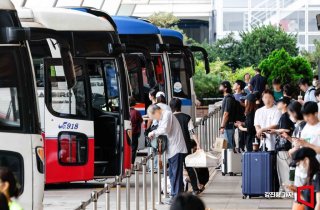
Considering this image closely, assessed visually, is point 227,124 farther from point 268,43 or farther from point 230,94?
point 268,43

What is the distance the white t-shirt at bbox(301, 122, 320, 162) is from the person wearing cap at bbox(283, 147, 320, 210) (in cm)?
103

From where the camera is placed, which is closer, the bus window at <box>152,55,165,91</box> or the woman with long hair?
the woman with long hair

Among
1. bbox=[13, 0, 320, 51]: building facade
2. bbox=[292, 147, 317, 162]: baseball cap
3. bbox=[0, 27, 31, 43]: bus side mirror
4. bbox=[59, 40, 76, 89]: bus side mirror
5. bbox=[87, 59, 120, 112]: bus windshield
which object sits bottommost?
bbox=[292, 147, 317, 162]: baseball cap

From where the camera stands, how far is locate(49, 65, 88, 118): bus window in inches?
845

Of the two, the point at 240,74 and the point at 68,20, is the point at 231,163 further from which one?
the point at 240,74

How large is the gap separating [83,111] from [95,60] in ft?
5.33

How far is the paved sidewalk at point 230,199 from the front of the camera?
20297 millimetres

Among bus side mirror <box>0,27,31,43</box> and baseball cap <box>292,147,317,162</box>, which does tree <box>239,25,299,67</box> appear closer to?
bus side mirror <box>0,27,31,43</box>

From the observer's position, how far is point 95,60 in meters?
23.2

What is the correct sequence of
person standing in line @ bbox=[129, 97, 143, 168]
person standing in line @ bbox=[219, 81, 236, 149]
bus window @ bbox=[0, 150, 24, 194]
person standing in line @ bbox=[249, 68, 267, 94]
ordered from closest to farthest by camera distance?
bus window @ bbox=[0, 150, 24, 194]
person standing in line @ bbox=[219, 81, 236, 149]
person standing in line @ bbox=[129, 97, 143, 168]
person standing in line @ bbox=[249, 68, 267, 94]

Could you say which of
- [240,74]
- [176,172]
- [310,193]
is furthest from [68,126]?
[240,74]

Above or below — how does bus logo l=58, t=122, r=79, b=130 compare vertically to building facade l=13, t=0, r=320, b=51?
below

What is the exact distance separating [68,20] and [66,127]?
75.1 inches

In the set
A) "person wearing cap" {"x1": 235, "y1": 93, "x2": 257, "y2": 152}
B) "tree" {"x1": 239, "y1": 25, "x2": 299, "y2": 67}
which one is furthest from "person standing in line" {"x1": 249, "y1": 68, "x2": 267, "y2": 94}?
"tree" {"x1": 239, "y1": 25, "x2": 299, "y2": 67}
